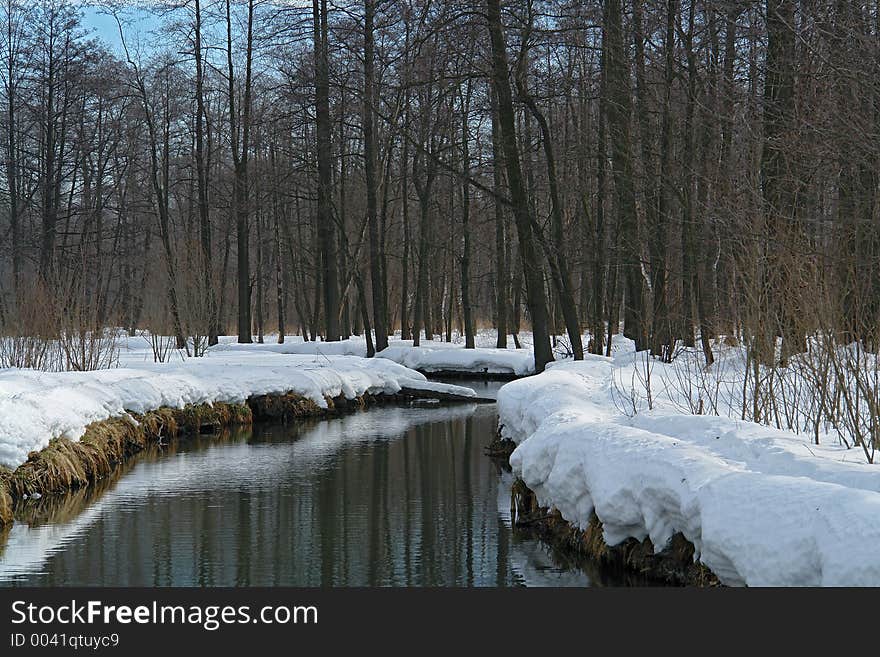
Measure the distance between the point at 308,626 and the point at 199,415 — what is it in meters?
10.6

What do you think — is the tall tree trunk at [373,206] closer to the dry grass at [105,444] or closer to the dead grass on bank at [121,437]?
the dead grass on bank at [121,437]

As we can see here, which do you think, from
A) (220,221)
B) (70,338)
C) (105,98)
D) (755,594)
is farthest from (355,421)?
(220,221)

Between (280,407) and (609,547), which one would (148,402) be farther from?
(609,547)

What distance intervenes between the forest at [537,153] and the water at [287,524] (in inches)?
115

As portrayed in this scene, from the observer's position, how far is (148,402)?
14.1 metres

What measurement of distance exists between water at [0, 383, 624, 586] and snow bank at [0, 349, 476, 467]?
0.79 meters

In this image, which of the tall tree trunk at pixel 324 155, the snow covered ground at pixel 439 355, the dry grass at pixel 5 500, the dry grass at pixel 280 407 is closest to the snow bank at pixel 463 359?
the snow covered ground at pixel 439 355

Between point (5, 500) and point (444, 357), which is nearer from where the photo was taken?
point (5, 500)

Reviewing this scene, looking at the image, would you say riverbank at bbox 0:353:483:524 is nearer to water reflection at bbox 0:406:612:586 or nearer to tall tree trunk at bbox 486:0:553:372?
water reflection at bbox 0:406:612:586

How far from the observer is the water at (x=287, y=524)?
24.1 ft

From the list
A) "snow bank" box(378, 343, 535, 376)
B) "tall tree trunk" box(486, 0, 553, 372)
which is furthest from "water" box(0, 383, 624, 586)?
"snow bank" box(378, 343, 535, 376)

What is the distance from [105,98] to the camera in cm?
3022

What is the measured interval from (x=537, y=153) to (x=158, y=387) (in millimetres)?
13868

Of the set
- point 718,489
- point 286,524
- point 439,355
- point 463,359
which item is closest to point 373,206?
point 439,355
